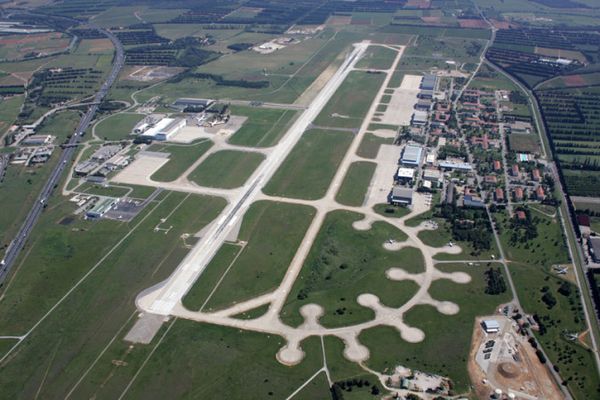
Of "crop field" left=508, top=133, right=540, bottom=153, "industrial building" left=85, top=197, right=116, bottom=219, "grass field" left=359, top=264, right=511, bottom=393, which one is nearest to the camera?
"grass field" left=359, top=264, right=511, bottom=393

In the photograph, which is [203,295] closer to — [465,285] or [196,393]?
[196,393]

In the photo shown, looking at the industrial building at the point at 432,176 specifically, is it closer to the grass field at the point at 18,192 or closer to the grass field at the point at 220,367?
the grass field at the point at 220,367

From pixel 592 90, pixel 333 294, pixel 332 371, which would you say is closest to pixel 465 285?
pixel 333 294

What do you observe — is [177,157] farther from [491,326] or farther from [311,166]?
[491,326]

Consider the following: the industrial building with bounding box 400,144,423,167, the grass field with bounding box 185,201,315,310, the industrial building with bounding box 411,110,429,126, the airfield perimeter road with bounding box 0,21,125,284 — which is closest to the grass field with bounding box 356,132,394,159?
the industrial building with bounding box 400,144,423,167

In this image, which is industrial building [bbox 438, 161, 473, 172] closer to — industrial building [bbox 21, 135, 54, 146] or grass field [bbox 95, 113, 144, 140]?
grass field [bbox 95, 113, 144, 140]

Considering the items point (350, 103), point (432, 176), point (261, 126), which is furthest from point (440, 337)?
point (350, 103)
